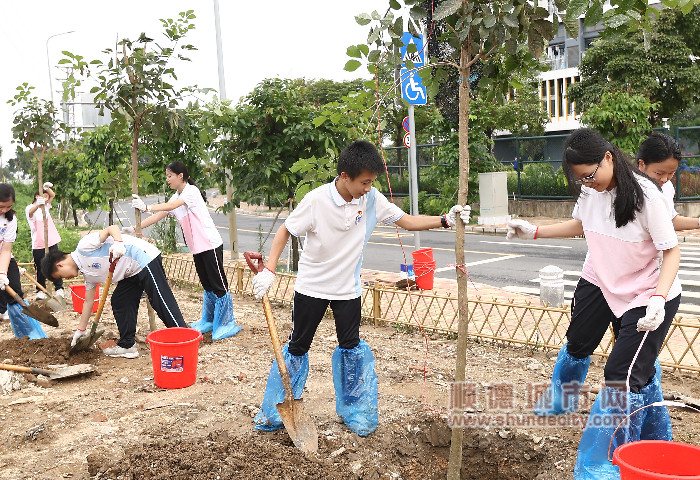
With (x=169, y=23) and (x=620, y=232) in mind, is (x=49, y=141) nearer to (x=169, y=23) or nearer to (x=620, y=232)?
(x=169, y=23)

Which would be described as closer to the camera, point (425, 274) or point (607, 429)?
point (607, 429)

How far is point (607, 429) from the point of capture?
2.87 meters

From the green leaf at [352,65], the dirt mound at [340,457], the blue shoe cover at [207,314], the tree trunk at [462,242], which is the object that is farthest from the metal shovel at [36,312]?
the tree trunk at [462,242]

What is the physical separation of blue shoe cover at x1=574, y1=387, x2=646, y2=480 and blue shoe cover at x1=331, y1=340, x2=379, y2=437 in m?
1.17

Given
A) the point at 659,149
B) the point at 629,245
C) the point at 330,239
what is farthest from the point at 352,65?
the point at 659,149

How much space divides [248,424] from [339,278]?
1.08m

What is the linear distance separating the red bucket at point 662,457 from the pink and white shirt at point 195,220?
4.08 metres

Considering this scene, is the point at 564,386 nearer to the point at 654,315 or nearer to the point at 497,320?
the point at 654,315

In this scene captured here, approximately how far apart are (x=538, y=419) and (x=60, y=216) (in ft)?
71.6

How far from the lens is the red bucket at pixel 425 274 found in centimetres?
785

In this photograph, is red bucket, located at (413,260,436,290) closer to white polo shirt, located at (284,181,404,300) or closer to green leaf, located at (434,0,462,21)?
white polo shirt, located at (284,181,404,300)

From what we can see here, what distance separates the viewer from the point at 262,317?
263 inches

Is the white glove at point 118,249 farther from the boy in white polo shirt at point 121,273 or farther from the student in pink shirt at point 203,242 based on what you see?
the student in pink shirt at point 203,242

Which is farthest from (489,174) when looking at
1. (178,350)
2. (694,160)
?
(178,350)
